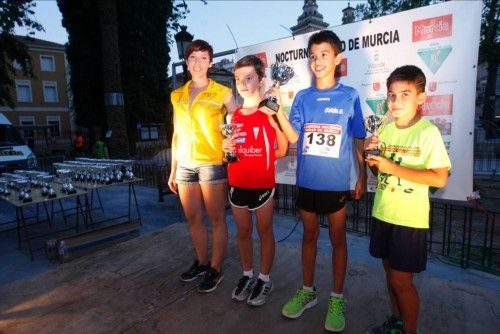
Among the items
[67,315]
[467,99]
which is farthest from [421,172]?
[67,315]

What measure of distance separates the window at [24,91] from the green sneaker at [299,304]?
139 feet

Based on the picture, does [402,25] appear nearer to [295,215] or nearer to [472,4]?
[472,4]

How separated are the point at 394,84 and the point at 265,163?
1.13 meters

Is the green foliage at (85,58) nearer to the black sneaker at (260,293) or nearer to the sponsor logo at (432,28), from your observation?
the sponsor logo at (432,28)

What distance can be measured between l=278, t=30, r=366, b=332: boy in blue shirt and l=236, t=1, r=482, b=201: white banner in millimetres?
1214

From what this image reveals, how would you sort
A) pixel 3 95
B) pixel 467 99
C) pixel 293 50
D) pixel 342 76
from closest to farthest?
pixel 467 99 < pixel 342 76 < pixel 293 50 < pixel 3 95

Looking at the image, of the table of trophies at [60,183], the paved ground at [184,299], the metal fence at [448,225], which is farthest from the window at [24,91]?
the paved ground at [184,299]

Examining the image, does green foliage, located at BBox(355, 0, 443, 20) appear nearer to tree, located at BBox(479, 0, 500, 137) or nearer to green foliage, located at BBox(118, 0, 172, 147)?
tree, located at BBox(479, 0, 500, 137)

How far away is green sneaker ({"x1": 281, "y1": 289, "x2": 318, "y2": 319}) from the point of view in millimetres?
2674

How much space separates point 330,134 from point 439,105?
165 centimetres

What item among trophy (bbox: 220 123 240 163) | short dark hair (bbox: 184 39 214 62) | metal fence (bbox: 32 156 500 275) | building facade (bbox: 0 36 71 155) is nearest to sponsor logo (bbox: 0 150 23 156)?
metal fence (bbox: 32 156 500 275)

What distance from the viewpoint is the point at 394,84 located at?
2.19 m

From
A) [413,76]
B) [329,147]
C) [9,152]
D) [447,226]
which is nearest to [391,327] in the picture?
[329,147]

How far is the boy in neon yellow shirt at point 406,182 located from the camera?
2080mm
